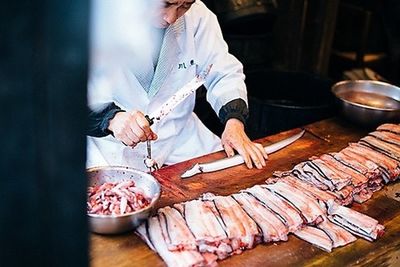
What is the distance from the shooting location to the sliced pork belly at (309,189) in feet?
10.6

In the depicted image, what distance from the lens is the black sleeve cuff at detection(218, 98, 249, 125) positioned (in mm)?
4117

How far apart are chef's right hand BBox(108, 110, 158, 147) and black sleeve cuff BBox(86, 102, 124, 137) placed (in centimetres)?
6

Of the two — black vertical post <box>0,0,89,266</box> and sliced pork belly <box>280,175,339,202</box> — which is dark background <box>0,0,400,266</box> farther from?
sliced pork belly <box>280,175,339,202</box>

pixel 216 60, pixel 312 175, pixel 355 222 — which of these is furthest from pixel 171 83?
pixel 355 222

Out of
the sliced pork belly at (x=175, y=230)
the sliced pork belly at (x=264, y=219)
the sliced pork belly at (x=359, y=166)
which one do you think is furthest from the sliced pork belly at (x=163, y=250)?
the sliced pork belly at (x=359, y=166)

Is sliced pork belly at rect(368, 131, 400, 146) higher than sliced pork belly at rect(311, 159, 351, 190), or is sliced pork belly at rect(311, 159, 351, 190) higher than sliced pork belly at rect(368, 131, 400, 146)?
sliced pork belly at rect(368, 131, 400, 146)

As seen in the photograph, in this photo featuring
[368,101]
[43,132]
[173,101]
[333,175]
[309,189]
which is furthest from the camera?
[368,101]

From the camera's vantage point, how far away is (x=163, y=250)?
2650 mm

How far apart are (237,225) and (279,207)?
0.35 m

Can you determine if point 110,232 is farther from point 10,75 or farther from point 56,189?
point 10,75

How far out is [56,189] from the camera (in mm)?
1102

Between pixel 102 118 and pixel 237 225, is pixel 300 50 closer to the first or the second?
pixel 102 118

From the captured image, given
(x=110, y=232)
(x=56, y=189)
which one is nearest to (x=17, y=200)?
(x=56, y=189)

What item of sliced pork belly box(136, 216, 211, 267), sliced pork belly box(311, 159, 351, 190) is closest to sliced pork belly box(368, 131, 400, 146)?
sliced pork belly box(311, 159, 351, 190)
